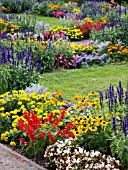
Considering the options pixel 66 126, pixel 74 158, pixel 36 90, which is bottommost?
pixel 74 158

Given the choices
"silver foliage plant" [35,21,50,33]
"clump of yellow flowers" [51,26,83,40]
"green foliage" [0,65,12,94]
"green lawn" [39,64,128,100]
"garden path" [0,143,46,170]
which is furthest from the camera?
"clump of yellow flowers" [51,26,83,40]

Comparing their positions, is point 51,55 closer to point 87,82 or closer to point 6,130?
point 87,82

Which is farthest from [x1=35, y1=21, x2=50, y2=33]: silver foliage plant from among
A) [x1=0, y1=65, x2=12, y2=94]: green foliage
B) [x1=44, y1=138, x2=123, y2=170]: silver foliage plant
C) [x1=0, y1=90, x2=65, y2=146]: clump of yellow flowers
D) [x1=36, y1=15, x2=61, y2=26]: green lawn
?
[x1=44, y1=138, x2=123, y2=170]: silver foliage plant

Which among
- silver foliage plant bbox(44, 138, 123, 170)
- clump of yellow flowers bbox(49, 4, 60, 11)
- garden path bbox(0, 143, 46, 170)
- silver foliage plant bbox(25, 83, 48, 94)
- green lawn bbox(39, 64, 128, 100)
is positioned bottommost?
garden path bbox(0, 143, 46, 170)

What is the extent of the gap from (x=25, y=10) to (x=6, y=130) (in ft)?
49.2

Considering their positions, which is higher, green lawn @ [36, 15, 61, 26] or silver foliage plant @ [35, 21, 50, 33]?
silver foliage plant @ [35, 21, 50, 33]

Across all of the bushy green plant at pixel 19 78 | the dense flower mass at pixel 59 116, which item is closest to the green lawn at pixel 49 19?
the dense flower mass at pixel 59 116

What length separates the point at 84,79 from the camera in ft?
34.9

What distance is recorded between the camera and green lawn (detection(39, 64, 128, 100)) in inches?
389

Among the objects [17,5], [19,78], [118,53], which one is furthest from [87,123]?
[17,5]

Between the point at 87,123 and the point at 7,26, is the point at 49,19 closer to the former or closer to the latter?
the point at 7,26

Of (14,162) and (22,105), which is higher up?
(22,105)

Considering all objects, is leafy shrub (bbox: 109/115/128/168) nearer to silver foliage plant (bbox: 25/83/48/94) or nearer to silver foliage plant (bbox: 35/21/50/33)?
silver foliage plant (bbox: 25/83/48/94)

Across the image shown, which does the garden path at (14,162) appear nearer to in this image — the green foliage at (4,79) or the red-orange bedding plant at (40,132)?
the red-orange bedding plant at (40,132)
